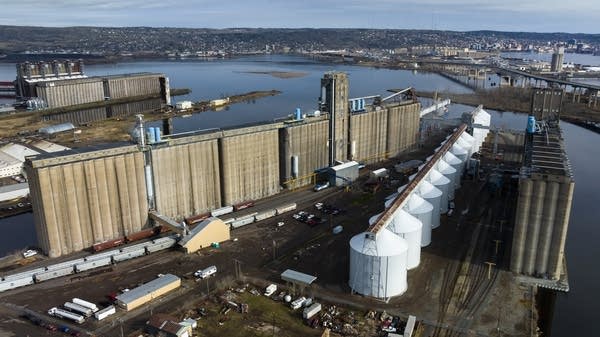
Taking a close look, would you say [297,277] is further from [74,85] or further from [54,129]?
[74,85]

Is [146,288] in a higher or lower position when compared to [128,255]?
higher

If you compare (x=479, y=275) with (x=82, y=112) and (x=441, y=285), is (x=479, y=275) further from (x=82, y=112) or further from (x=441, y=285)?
(x=82, y=112)

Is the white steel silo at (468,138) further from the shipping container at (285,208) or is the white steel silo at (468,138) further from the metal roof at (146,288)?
the metal roof at (146,288)

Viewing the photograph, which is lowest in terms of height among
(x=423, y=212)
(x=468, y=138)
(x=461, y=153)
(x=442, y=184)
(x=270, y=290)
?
(x=270, y=290)

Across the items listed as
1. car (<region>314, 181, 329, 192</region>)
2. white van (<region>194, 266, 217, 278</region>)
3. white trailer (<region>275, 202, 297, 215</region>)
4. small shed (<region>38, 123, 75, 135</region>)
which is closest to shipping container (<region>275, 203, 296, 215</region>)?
white trailer (<region>275, 202, 297, 215</region>)

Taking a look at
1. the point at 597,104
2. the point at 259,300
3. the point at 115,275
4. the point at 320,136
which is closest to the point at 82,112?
the point at 320,136

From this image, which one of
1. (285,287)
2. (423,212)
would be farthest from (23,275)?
(423,212)

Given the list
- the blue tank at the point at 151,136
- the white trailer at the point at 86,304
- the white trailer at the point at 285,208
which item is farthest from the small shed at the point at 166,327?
the white trailer at the point at 285,208
